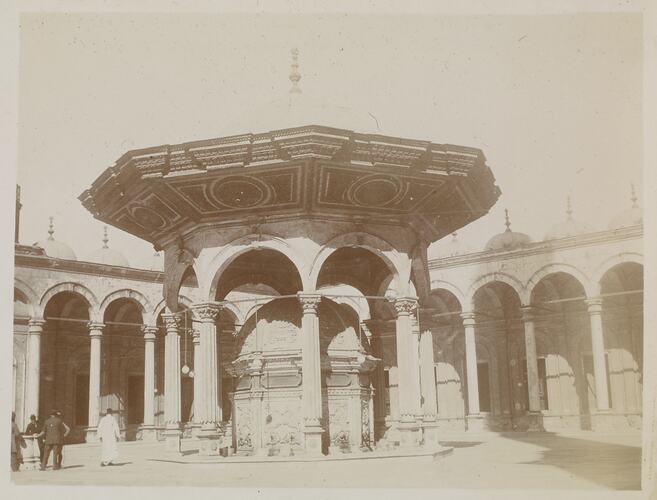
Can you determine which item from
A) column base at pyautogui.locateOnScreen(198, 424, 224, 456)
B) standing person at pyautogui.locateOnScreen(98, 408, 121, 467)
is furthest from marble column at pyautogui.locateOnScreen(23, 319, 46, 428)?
column base at pyautogui.locateOnScreen(198, 424, 224, 456)

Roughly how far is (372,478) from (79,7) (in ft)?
22.4

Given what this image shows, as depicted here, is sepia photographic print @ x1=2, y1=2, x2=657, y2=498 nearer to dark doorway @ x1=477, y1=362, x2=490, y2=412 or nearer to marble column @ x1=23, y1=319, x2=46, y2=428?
marble column @ x1=23, y1=319, x2=46, y2=428

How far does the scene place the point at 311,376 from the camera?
395 inches

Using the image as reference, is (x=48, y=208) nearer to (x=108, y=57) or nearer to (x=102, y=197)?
(x=102, y=197)

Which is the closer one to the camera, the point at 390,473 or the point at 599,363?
the point at 390,473

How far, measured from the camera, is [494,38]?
30.3ft

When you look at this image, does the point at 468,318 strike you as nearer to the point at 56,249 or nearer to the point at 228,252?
the point at 228,252

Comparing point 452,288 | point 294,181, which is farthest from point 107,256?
point 294,181

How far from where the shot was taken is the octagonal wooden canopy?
9.56 meters

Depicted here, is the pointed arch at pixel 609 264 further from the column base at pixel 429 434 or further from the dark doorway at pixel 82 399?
the dark doorway at pixel 82 399

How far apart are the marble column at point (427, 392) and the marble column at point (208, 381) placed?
2.99 metres

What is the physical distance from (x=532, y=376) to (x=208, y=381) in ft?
43.9

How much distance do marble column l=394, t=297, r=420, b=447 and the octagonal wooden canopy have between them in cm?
126

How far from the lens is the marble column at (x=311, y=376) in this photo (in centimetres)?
985
